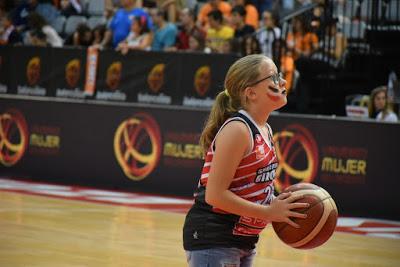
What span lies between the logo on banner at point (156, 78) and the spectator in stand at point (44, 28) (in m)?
3.40

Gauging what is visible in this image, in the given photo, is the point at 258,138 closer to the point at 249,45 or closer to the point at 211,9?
the point at 249,45

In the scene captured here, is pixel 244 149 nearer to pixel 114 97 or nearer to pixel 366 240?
Answer: pixel 366 240

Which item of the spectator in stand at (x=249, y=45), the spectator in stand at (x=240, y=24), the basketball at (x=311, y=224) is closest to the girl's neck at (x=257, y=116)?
the basketball at (x=311, y=224)

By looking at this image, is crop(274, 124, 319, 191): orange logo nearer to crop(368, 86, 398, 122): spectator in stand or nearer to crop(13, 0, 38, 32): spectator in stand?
crop(368, 86, 398, 122): spectator in stand

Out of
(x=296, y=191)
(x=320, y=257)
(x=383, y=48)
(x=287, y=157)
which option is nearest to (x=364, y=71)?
(x=383, y=48)

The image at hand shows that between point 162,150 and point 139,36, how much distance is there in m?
2.54

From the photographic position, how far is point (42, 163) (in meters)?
16.8

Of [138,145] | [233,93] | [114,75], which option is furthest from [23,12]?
[233,93]

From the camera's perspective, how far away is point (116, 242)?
10109 millimetres

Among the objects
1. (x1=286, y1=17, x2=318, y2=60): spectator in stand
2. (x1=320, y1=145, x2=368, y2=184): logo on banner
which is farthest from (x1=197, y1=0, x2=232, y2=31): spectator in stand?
(x1=320, y1=145, x2=368, y2=184): logo on banner

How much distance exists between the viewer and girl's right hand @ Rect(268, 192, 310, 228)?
183 inches

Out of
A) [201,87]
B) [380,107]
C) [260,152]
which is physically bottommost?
[380,107]

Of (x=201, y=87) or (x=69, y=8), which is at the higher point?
(x=69, y=8)

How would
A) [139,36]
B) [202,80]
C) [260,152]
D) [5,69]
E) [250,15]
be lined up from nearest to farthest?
[260,152]
[202,80]
[139,36]
[250,15]
[5,69]
